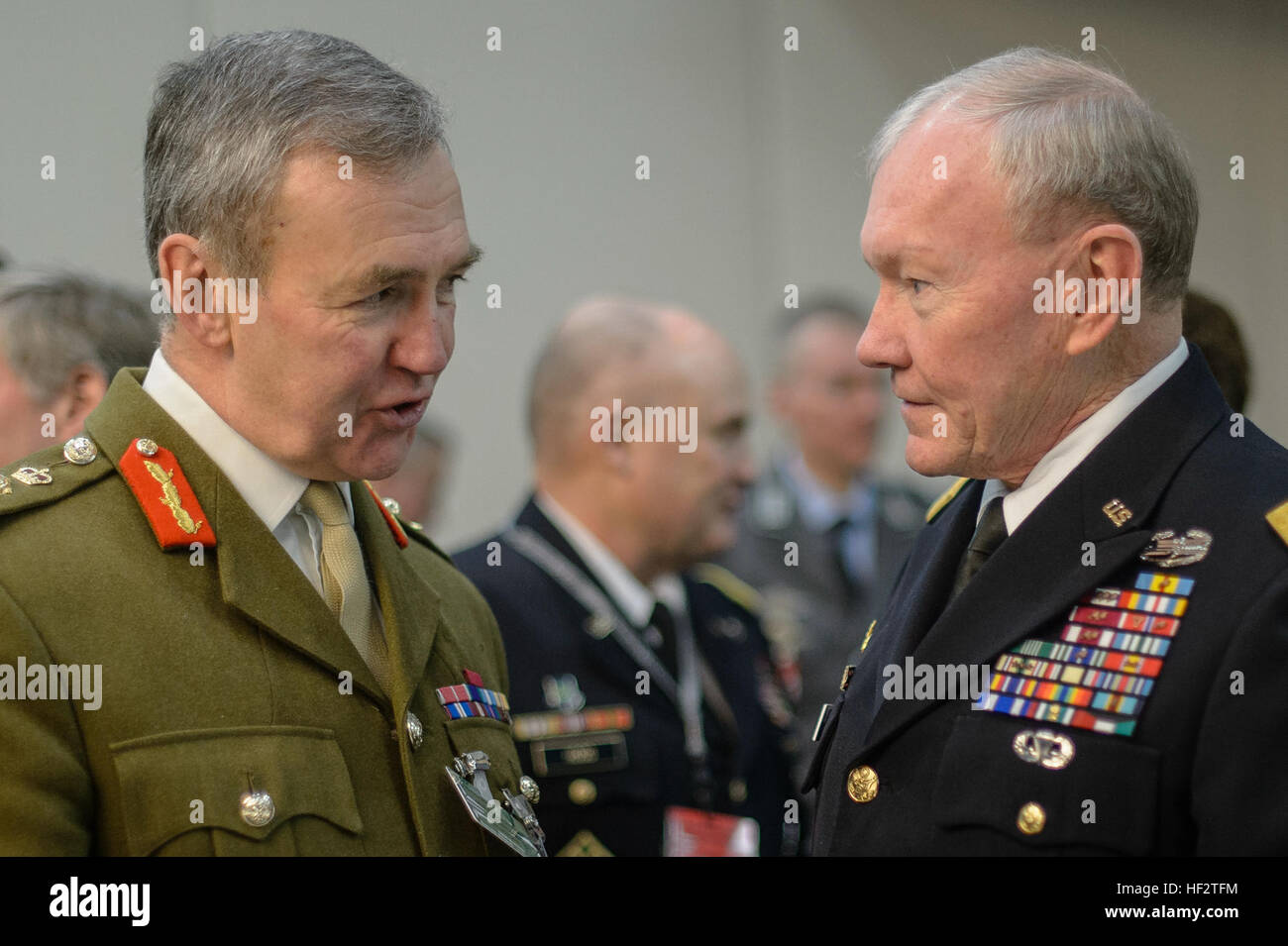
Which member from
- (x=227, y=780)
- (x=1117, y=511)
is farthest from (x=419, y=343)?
(x=1117, y=511)

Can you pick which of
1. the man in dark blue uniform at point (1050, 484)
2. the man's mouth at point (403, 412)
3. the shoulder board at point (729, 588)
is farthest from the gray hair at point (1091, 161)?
the shoulder board at point (729, 588)

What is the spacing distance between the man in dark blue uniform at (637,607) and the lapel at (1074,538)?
1.28m

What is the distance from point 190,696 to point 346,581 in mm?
303

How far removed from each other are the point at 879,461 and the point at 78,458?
5514 millimetres

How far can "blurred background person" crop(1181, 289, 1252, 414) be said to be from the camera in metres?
2.64

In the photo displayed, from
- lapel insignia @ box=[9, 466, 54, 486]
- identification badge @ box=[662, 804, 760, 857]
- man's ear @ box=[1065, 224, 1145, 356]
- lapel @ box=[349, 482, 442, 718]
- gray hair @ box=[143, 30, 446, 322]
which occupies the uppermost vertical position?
gray hair @ box=[143, 30, 446, 322]

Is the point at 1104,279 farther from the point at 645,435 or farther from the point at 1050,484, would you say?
the point at 645,435

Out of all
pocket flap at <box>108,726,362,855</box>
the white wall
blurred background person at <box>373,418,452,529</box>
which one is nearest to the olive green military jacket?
pocket flap at <box>108,726,362,855</box>

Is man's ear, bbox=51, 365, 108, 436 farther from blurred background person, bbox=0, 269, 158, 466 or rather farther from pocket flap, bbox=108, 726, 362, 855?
pocket flap, bbox=108, 726, 362, 855

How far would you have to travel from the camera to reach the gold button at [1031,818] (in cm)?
187

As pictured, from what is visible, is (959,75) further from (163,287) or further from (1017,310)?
(163,287)

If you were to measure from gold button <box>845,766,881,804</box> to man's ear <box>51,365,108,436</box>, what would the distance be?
1589 millimetres

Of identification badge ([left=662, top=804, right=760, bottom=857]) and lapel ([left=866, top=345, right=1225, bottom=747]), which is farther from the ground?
lapel ([left=866, top=345, right=1225, bottom=747])

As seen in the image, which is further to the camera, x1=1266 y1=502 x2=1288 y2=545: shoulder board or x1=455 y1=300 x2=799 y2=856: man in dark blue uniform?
x1=455 y1=300 x2=799 y2=856: man in dark blue uniform
